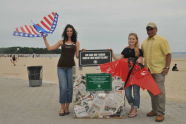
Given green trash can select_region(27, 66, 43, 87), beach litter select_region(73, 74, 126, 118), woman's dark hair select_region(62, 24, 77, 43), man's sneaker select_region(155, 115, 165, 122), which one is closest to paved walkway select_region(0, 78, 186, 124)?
man's sneaker select_region(155, 115, 165, 122)

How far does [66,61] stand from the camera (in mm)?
6203

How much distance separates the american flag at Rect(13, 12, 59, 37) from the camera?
6246 millimetres

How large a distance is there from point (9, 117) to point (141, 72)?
280cm

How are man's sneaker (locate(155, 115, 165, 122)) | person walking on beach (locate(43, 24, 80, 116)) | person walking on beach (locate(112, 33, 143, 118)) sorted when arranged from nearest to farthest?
man's sneaker (locate(155, 115, 165, 122)) < person walking on beach (locate(112, 33, 143, 118)) < person walking on beach (locate(43, 24, 80, 116))

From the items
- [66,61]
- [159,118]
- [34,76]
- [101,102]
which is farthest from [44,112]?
[34,76]

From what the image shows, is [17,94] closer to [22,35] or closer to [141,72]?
[22,35]

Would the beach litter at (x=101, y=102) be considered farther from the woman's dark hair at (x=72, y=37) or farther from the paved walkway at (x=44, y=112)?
the woman's dark hair at (x=72, y=37)

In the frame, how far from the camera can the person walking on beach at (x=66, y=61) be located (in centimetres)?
620

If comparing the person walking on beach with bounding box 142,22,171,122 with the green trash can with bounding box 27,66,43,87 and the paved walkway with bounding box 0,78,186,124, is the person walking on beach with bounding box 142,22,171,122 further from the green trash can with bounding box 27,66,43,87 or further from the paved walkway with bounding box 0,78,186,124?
the green trash can with bounding box 27,66,43,87

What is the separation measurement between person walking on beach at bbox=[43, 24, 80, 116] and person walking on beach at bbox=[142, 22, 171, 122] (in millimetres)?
1525

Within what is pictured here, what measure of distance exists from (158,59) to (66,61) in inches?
73.1

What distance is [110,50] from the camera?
247 inches

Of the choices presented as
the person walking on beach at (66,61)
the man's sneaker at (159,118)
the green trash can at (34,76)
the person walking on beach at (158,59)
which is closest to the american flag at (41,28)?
Answer: the person walking on beach at (66,61)

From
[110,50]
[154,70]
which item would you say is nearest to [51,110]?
[110,50]
